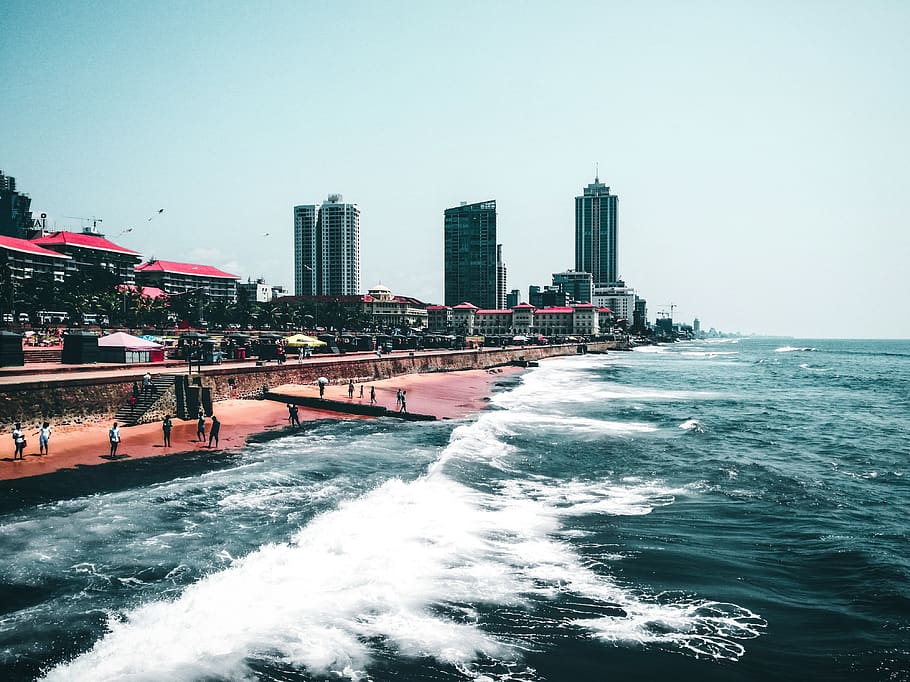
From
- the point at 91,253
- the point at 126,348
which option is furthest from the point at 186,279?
the point at 126,348

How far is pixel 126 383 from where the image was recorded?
101ft

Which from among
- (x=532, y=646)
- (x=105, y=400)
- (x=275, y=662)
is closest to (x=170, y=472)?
(x=105, y=400)

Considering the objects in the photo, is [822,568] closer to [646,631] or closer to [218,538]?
[646,631]

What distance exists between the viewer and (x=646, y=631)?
37.3 feet

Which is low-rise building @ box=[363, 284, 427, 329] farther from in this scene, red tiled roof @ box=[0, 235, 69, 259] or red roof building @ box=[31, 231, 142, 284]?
red tiled roof @ box=[0, 235, 69, 259]

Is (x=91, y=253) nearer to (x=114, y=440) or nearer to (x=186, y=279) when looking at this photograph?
(x=186, y=279)

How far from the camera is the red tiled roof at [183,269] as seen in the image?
151 m

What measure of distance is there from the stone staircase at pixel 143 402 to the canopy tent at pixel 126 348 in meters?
7.52

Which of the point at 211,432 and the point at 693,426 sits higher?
the point at 211,432

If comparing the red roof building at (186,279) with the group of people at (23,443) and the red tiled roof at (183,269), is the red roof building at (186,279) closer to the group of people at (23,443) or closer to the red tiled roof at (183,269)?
the red tiled roof at (183,269)

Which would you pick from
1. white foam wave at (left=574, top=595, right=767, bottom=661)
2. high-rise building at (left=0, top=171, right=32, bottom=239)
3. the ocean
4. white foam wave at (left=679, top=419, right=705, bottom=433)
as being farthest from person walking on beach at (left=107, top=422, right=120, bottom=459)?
high-rise building at (left=0, top=171, right=32, bottom=239)

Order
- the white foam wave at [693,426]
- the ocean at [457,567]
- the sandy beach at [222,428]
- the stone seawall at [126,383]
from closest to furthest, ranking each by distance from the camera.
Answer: the ocean at [457,567]
the sandy beach at [222,428]
the stone seawall at [126,383]
the white foam wave at [693,426]

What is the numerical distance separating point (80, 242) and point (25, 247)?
18097 millimetres

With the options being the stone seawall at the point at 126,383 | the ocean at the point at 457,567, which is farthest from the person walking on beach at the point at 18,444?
the stone seawall at the point at 126,383
